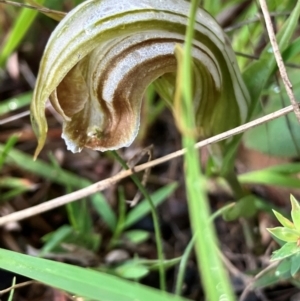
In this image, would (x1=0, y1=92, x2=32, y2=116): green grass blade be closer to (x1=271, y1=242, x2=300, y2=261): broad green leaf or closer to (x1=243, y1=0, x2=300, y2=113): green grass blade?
(x1=243, y1=0, x2=300, y2=113): green grass blade

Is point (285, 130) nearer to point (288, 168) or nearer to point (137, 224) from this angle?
point (288, 168)

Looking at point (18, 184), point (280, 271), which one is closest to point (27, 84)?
point (18, 184)

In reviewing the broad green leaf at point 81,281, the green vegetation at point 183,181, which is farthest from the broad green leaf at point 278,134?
the broad green leaf at point 81,281

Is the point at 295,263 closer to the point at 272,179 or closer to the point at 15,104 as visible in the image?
the point at 272,179

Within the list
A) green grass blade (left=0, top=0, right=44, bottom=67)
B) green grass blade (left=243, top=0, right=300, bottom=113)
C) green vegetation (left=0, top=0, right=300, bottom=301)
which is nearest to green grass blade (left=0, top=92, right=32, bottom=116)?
green vegetation (left=0, top=0, right=300, bottom=301)

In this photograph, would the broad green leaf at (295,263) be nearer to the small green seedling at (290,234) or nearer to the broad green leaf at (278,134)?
the small green seedling at (290,234)

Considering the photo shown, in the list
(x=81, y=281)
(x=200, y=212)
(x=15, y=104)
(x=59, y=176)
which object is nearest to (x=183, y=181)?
(x=59, y=176)
